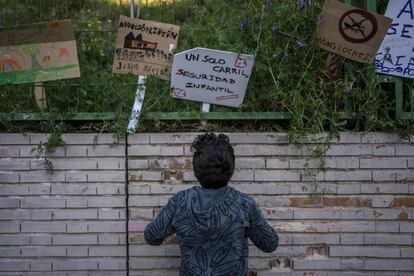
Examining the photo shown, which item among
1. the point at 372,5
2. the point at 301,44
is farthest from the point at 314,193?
the point at 372,5

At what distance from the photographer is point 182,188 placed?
11.9 feet

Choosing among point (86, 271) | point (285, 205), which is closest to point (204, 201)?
point (285, 205)

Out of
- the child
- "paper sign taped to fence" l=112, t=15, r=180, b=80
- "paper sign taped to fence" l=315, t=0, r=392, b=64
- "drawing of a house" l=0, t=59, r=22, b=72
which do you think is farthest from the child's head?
"drawing of a house" l=0, t=59, r=22, b=72

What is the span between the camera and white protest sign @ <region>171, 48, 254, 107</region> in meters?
3.64

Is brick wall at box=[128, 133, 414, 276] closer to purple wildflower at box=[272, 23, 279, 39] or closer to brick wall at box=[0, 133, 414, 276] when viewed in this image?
brick wall at box=[0, 133, 414, 276]

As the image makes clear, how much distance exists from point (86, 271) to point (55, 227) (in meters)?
0.37

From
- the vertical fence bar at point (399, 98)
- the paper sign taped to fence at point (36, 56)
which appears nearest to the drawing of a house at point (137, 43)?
the paper sign taped to fence at point (36, 56)

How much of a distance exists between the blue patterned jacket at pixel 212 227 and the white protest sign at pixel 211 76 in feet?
3.65

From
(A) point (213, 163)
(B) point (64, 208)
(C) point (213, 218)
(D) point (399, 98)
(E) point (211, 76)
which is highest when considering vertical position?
(E) point (211, 76)

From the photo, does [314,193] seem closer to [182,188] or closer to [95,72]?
[182,188]

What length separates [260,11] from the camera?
3.75 meters

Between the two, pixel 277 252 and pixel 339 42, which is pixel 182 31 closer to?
pixel 339 42

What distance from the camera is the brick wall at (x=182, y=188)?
11.8 ft

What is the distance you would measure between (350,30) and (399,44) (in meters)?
0.37
